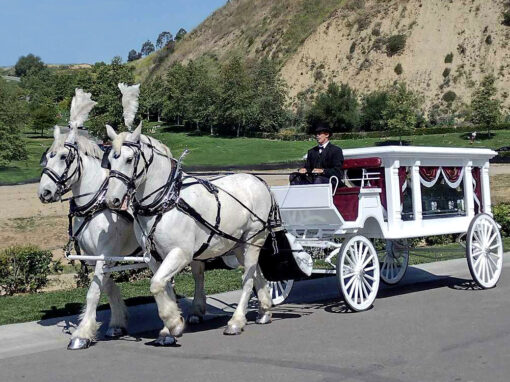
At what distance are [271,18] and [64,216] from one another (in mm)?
106443

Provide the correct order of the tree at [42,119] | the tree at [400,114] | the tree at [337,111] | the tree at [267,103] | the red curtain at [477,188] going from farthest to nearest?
1. the tree at [42,119]
2. the tree at [267,103]
3. the tree at [337,111]
4. the tree at [400,114]
5. the red curtain at [477,188]

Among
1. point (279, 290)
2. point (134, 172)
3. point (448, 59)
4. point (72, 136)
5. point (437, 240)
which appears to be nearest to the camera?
point (134, 172)

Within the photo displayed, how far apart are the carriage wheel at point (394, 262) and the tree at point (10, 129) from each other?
47099 millimetres

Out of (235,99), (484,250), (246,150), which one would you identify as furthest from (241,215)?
(235,99)

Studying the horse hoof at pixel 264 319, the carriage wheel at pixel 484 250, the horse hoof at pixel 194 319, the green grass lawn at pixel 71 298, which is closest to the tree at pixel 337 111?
the green grass lawn at pixel 71 298

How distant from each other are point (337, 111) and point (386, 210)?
7093 centimetres

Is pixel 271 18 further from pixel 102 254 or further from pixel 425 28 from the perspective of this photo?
pixel 102 254

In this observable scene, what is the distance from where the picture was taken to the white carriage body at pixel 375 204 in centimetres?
1070

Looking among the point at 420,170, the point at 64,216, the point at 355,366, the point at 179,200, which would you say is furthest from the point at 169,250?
the point at 64,216

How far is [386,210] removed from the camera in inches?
450

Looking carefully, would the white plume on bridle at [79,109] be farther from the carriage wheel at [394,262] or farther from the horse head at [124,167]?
the carriage wheel at [394,262]

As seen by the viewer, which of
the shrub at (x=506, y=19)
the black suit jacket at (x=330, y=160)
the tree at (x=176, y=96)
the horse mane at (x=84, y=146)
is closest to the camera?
the horse mane at (x=84, y=146)

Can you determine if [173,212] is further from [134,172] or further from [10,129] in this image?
[10,129]

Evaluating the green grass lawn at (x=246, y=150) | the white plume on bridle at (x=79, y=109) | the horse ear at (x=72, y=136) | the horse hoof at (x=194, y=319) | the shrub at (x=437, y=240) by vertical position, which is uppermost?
the white plume on bridle at (x=79, y=109)
